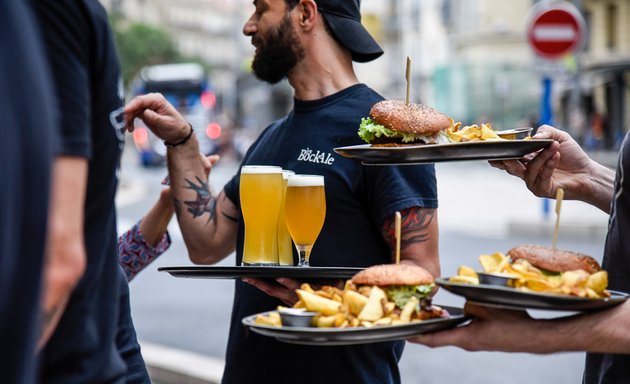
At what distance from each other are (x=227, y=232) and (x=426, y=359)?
4.69 m

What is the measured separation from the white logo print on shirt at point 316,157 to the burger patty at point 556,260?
974 millimetres

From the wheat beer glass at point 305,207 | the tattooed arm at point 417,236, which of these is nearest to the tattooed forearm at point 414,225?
the tattooed arm at point 417,236

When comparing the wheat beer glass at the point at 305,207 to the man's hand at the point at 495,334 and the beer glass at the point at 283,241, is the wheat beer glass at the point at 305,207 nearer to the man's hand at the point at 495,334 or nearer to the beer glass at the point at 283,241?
the beer glass at the point at 283,241

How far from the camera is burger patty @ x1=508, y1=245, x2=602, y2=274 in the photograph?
2023 millimetres

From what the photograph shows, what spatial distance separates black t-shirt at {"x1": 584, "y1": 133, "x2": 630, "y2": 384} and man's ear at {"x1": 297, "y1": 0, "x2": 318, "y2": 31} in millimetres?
1155

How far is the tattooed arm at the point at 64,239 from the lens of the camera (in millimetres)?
1532

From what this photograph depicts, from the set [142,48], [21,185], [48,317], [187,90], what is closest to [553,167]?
[48,317]

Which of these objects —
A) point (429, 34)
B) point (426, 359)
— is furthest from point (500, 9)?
point (426, 359)

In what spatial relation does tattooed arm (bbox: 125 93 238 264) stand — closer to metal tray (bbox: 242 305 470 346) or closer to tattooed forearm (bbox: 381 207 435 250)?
tattooed forearm (bbox: 381 207 435 250)

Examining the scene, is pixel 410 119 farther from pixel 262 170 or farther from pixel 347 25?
pixel 347 25

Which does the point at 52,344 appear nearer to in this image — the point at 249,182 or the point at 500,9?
the point at 249,182

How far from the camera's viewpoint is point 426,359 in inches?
310

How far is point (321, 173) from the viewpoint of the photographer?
2.95 m

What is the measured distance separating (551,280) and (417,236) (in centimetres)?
80
